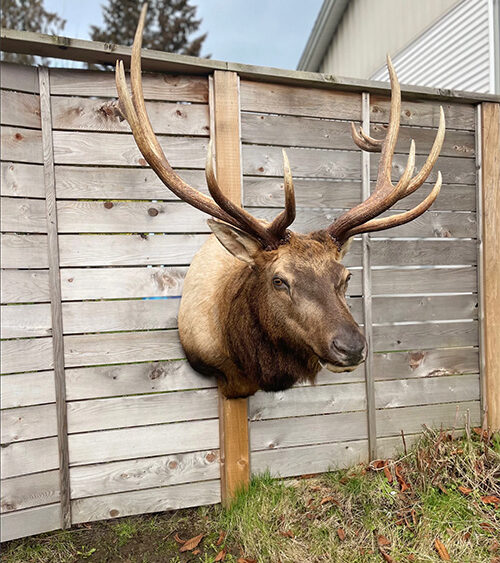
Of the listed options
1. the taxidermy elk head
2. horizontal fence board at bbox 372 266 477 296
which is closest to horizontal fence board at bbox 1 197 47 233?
the taxidermy elk head

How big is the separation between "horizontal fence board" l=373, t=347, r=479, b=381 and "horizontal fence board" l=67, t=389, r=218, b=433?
1388 millimetres

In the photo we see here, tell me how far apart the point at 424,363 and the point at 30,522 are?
3.07 metres

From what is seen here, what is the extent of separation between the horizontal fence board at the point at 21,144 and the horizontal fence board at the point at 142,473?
2.03 meters

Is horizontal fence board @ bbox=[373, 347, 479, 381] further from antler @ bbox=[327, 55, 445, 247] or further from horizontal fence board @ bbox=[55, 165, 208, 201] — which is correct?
horizontal fence board @ bbox=[55, 165, 208, 201]

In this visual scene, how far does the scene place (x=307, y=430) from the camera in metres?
3.07

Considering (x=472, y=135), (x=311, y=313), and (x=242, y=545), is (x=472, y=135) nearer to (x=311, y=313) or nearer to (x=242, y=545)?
(x=311, y=313)

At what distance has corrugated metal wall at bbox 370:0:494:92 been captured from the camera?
505 cm

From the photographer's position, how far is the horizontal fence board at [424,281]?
3.21 meters

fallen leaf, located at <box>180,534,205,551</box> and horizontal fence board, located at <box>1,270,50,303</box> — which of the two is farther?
fallen leaf, located at <box>180,534,205,551</box>

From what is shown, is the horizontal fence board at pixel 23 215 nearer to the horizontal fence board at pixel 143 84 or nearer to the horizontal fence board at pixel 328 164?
the horizontal fence board at pixel 143 84

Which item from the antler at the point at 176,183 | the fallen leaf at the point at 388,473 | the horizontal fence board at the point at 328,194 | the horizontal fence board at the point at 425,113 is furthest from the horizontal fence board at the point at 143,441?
the horizontal fence board at the point at 425,113

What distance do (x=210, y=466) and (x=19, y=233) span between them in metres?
2.04

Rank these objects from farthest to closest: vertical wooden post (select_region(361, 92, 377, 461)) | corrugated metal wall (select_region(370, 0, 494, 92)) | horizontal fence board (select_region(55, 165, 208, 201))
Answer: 1. corrugated metal wall (select_region(370, 0, 494, 92))
2. vertical wooden post (select_region(361, 92, 377, 461))
3. horizontal fence board (select_region(55, 165, 208, 201))

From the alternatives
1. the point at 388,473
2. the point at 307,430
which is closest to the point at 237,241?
the point at 307,430
